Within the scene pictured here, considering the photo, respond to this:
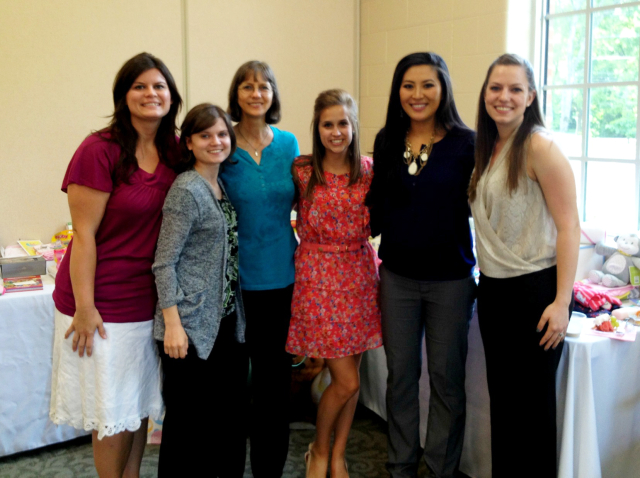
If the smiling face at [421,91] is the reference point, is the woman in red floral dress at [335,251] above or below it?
below

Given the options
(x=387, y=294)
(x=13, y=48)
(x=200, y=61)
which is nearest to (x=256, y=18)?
(x=200, y=61)

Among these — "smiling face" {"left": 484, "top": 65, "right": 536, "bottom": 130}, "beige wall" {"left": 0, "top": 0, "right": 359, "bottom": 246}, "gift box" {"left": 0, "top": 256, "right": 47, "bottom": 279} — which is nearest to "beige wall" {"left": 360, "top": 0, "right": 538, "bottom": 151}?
"beige wall" {"left": 0, "top": 0, "right": 359, "bottom": 246}

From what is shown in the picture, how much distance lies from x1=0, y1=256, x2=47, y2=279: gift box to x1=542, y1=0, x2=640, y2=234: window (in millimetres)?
2550

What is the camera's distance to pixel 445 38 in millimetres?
3598

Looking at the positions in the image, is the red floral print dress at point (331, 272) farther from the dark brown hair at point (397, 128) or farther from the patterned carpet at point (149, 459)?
the patterned carpet at point (149, 459)

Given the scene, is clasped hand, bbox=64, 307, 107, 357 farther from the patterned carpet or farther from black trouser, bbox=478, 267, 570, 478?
black trouser, bbox=478, 267, 570, 478

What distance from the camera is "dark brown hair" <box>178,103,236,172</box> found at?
1852 millimetres

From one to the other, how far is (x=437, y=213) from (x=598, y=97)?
5.54 feet

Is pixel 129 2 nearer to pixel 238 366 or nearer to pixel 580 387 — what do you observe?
pixel 238 366

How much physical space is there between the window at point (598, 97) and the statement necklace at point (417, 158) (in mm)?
1267

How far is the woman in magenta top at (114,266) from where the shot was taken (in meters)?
1.75

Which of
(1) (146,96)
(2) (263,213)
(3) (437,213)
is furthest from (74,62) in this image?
(3) (437,213)

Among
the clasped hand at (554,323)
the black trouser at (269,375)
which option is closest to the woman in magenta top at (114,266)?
the black trouser at (269,375)

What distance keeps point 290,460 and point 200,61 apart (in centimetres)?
235
